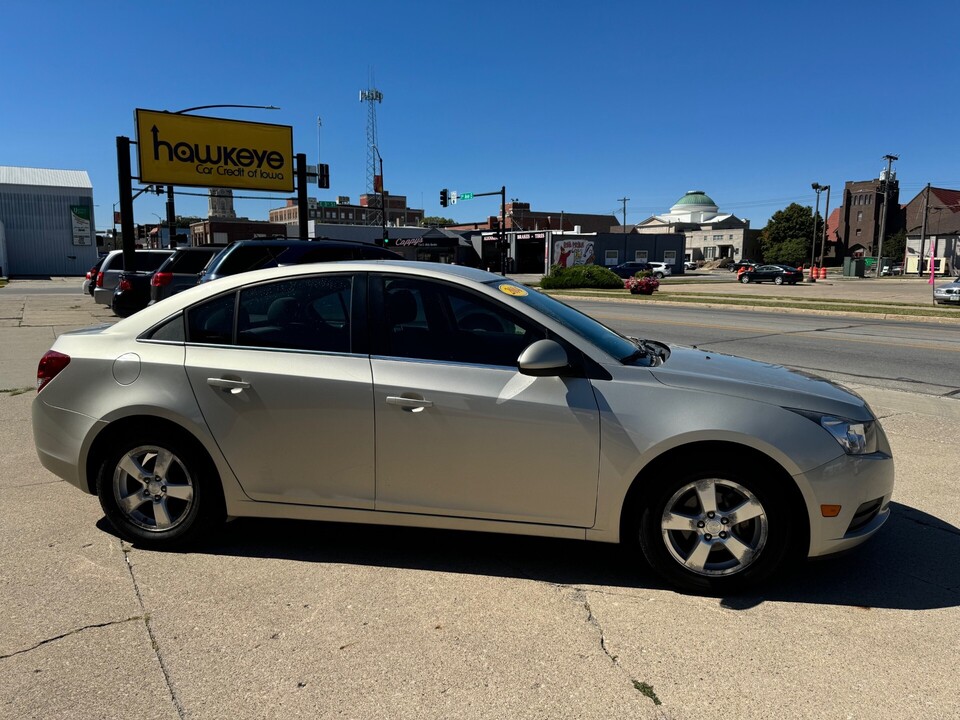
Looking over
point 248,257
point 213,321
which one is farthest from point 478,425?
point 248,257

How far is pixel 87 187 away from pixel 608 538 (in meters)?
74.6

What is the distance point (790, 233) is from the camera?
9800cm

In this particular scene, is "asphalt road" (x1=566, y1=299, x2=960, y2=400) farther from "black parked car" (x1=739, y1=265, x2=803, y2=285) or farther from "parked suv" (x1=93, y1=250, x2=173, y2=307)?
"black parked car" (x1=739, y1=265, x2=803, y2=285)

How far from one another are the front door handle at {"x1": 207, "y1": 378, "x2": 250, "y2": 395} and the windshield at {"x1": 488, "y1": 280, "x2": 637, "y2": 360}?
4.66 ft

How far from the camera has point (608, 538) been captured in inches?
134

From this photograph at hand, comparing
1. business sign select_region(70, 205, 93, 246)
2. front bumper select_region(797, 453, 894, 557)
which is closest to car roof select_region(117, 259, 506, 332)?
front bumper select_region(797, 453, 894, 557)

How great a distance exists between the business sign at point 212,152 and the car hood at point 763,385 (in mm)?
21896

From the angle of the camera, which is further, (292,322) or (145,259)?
(145,259)

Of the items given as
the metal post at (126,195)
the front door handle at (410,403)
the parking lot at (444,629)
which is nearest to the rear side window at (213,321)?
the front door handle at (410,403)

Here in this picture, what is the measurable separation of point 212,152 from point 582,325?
22181mm

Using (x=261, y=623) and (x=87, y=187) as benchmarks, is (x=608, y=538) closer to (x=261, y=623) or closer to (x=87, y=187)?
(x=261, y=623)

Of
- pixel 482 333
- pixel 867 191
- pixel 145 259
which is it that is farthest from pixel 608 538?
pixel 867 191

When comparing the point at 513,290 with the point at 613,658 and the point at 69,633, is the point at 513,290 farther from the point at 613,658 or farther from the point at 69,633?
the point at 69,633

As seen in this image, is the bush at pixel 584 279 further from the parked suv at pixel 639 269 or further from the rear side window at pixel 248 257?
the rear side window at pixel 248 257
